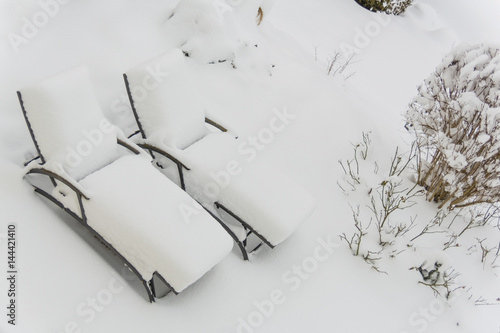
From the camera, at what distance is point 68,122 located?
3.21 meters

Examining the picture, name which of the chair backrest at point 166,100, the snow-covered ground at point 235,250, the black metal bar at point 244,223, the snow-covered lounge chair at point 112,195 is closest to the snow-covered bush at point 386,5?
the snow-covered ground at point 235,250

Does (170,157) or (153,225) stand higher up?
(170,157)

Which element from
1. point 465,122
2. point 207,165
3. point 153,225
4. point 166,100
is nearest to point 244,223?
point 207,165

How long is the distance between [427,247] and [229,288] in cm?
219

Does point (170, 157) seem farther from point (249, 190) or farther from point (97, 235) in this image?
point (97, 235)

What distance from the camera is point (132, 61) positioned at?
4.58 m

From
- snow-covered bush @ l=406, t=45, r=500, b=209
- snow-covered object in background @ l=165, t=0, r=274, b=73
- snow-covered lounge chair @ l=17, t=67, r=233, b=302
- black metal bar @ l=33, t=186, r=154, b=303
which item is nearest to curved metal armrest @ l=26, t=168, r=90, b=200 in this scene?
snow-covered lounge chair @ l=17, t=67, r=233, b=302

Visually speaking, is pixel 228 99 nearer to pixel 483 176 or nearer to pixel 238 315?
pixel 238 315

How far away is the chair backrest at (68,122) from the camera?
306 centimetres

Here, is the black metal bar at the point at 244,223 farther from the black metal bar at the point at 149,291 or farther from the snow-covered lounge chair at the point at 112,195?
the black metal bar at the point at 149,291

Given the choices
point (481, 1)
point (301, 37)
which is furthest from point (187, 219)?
point (481, 1)

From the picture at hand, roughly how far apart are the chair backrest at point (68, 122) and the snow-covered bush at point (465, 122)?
3.32m

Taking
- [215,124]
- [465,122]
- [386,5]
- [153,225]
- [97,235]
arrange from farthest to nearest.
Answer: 1. [386,5]
2. [215,124]
3. [465,122]
4. [97,235]
5. [153,225]

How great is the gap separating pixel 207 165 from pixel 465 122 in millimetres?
2640
